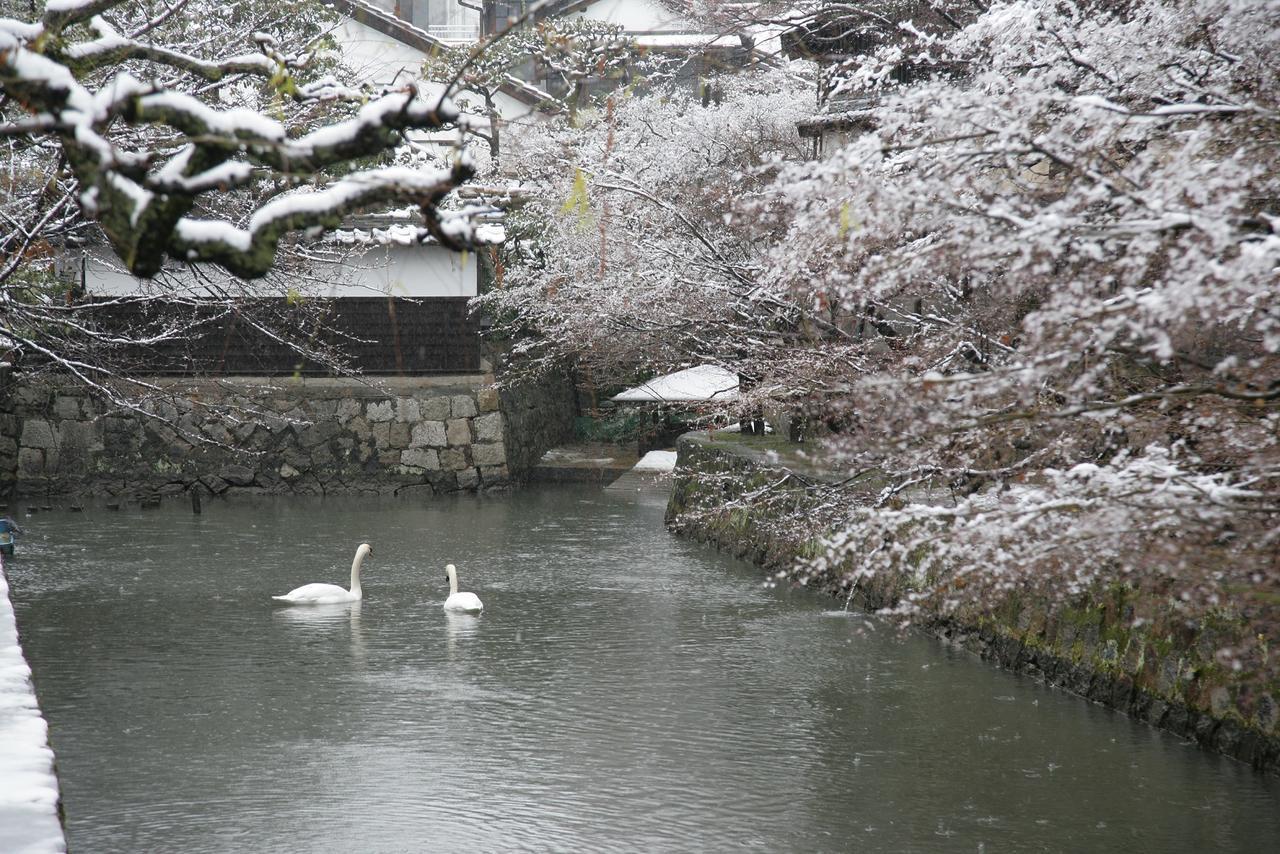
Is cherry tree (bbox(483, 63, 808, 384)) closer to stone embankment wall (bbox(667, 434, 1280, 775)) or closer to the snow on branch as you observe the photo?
stone embankment wall (bbox(667, 434, 1280, 775))

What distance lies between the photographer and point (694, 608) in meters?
13.1

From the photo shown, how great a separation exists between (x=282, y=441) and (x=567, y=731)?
16.4 m

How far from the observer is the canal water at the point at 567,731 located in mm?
7000

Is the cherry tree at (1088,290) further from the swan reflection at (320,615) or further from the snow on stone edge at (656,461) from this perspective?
the snow on stone edge at (656,461)

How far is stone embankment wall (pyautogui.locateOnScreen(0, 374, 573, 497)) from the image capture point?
22.9 m

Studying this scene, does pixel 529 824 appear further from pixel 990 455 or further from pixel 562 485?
pixel 562 485

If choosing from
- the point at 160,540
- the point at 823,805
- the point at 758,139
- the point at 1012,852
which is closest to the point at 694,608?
the point at 823,805

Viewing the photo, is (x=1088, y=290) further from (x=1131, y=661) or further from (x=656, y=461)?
(x=656, y=461)

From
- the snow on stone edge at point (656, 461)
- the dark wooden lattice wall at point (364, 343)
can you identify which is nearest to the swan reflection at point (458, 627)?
the dark wooden lattice wall at point (364, 343)

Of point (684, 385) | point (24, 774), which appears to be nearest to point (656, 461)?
point (684, 385)

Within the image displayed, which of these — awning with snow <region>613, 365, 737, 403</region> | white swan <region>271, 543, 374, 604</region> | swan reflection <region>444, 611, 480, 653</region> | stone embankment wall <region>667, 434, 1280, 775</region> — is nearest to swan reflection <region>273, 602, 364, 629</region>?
white swan <region>271, 543, 374, 604</region>

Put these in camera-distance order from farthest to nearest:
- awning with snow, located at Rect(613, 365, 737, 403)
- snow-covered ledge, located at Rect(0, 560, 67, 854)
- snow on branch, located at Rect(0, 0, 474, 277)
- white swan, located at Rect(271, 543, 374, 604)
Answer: awning with snow, located at Rect(613, 365, 737, 403)
white swan, located at Rect(271, 543, 374, 604)
snow-covered ledge, located at Rect(0, 560, 67, 854)
snow on branch, located at Rect(0, 0, 474, 277)

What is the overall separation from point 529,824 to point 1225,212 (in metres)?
4.67

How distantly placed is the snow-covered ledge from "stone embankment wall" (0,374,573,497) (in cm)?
1716
